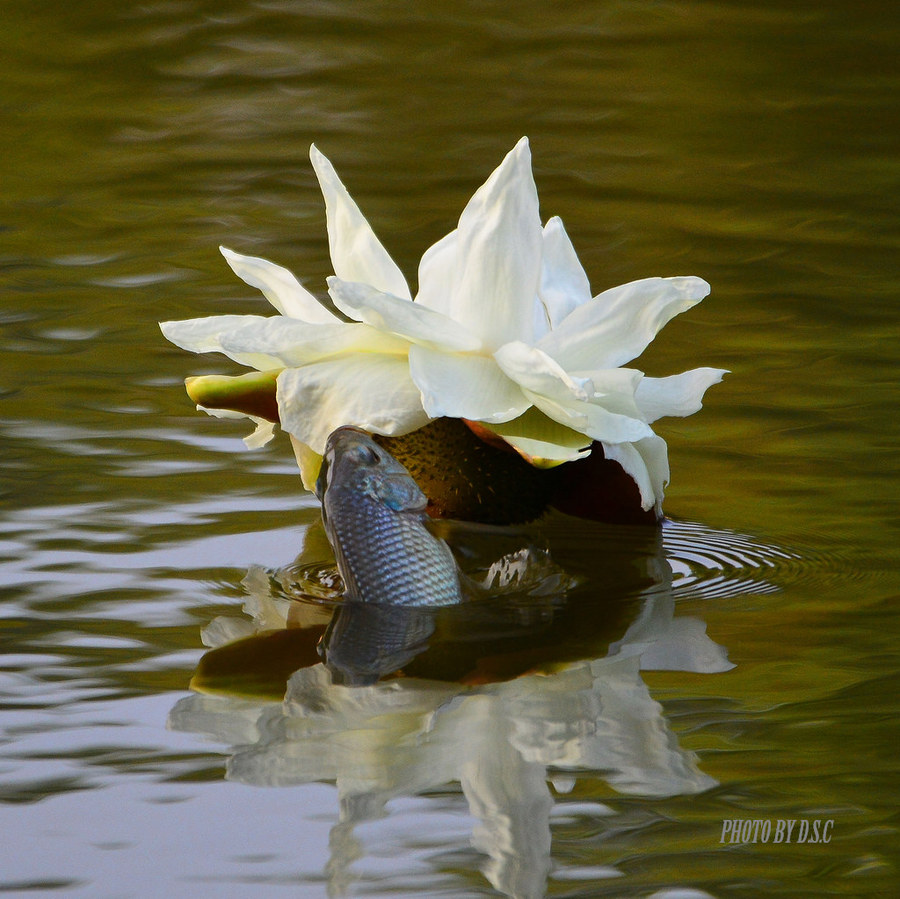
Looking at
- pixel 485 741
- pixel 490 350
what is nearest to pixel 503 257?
pixel 490 350

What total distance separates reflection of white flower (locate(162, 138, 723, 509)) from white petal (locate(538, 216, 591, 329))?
0.10 ft

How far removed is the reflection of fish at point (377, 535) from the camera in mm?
1260

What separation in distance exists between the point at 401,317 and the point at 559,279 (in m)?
0.27

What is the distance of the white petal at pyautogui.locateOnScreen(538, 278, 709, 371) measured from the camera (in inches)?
47.5

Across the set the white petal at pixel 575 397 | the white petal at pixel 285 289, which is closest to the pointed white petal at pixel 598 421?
the white petal at pixel 575 397

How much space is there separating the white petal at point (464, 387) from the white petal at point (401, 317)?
14mm

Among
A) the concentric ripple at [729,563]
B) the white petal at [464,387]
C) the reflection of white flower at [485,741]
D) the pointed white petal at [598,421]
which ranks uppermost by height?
the white petal at [464,387]

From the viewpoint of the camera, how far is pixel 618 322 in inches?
48.1

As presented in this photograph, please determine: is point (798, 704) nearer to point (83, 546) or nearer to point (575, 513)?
point (575, 513)

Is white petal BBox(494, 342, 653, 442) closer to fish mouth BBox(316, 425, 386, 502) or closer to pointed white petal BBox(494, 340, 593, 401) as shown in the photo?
pointed white petal BBox(494, 340, 593, 401)

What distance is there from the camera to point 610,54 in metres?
3.86

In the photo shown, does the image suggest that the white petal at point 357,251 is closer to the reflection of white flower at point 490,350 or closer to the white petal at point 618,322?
the reflection of white flower at point 490,350

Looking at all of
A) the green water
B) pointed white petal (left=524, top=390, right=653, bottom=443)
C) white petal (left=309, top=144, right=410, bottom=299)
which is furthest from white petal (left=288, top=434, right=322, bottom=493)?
pointed white petal (left=524, top=390, right=653, bottom=443)

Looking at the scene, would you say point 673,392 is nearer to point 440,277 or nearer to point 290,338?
point 440,277
